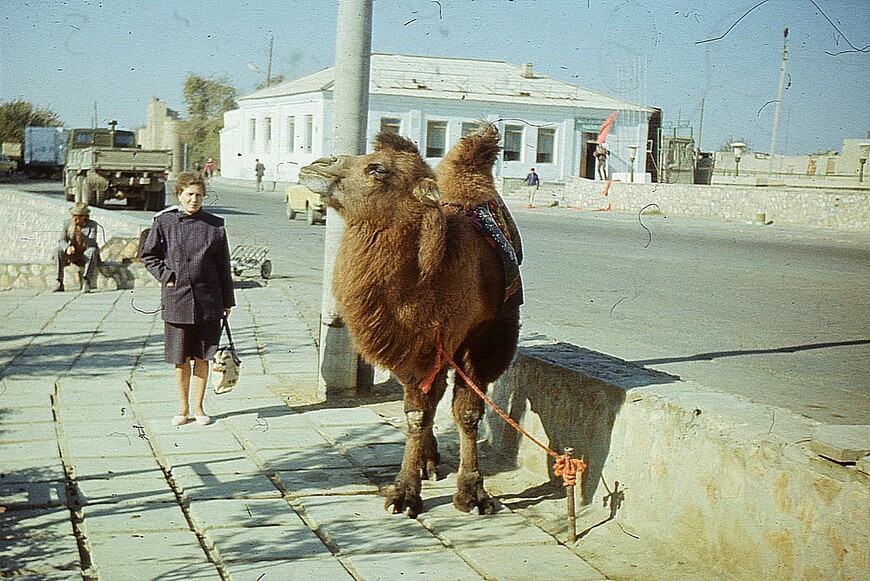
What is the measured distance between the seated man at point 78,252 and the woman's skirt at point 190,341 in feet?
25.1

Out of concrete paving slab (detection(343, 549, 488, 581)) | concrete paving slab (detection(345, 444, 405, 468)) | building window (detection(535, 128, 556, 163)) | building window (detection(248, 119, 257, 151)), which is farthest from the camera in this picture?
building window (detection(248, 119, 257, 151))

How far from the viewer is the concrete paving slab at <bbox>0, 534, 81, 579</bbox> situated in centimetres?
427

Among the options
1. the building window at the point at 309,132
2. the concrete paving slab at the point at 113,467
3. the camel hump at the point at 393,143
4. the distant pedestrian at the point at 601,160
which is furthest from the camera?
the distant pedestrian at the point at 601,160

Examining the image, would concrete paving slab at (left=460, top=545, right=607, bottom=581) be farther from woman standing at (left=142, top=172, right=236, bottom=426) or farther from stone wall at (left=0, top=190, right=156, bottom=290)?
stone wall at (left=0, top=190, right=156, bottom=290)

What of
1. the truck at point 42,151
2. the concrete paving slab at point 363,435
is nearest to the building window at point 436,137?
the concrete paving slab at point 363,435

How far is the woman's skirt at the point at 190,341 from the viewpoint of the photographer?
698cm

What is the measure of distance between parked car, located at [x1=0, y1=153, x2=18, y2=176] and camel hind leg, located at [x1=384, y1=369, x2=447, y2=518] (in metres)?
57.8

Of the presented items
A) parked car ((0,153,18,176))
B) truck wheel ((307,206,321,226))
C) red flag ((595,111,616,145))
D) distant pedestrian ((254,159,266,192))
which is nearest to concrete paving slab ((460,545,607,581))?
truck wheel ((307,206,321,226))

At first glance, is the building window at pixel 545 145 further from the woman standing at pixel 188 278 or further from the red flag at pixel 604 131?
the woman standing at pixel 188 278

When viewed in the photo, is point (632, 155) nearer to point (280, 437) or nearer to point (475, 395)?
point (280, 437)

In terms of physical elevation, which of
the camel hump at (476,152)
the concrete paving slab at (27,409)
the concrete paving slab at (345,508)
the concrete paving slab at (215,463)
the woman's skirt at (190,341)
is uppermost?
the camel hump at (476,152)

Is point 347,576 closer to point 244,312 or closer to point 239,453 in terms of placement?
point 239,453

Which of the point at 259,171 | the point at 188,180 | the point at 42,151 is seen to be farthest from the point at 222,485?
the point at 42,151

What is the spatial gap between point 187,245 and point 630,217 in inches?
1053
